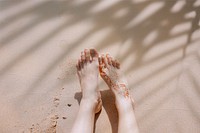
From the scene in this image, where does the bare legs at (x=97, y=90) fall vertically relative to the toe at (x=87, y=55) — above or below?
below

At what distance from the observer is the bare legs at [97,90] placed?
1.19m

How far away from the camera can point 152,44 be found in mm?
Answer: 1432

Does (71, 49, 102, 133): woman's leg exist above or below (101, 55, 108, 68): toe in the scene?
below

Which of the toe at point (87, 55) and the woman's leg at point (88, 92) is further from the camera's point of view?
the toe at point (87, 55)

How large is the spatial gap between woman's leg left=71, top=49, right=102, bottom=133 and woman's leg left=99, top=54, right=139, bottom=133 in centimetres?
5

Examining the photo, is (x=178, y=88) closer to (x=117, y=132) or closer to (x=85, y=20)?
(x=117, y=132)

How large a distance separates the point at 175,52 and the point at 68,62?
2.04 feet

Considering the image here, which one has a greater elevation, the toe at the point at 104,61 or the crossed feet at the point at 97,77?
the toe at the point at 104,61

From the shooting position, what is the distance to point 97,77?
4.23ft

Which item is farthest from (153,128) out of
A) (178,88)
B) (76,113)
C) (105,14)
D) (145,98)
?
(105,14)

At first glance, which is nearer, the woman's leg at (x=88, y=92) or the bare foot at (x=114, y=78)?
the woman's leg at (x=88, y=92)

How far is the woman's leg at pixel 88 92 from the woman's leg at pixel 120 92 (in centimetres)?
5

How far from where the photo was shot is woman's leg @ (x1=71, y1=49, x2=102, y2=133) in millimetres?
1156

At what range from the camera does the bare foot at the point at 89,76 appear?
1.24 m
